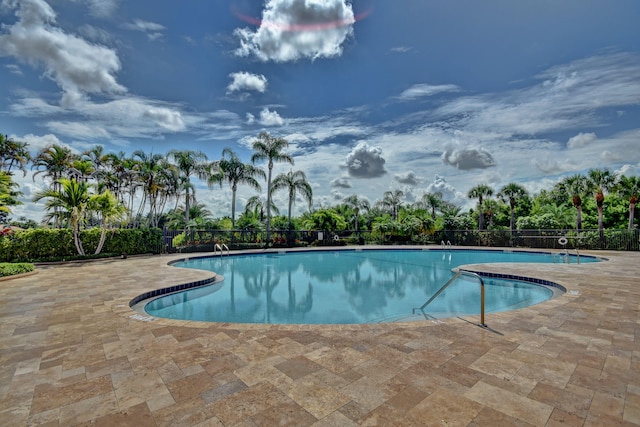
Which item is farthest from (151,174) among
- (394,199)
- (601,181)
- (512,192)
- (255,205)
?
(601,181)

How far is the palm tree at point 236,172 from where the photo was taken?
72.5ft

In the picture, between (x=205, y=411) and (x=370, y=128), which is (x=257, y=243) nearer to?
(x=370, y=128)

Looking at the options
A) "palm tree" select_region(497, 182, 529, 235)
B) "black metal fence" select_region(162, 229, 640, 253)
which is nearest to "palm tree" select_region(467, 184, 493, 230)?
"palm tree" select_region(497, 182, 529, 235)

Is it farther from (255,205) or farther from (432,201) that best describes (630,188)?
(255,205)

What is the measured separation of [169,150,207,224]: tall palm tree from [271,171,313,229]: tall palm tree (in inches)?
227

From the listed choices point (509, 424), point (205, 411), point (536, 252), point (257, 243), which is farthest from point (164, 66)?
point (536, 252)

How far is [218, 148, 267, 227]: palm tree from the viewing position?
22109 mm

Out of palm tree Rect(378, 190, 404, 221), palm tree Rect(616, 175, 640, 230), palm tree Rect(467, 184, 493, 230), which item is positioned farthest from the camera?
palm tree Rect(378, 190, 404, 221)

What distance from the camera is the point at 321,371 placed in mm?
2836

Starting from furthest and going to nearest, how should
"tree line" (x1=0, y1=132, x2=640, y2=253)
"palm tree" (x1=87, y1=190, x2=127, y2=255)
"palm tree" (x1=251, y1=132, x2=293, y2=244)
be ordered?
"palm tree" (x1=251, y1=132, x2=293, y2=244) < "tree line" (x1=0, y1=132, x2=640, y2=253) < "palm tree" (x1=87, y1=190, x2=127, y2=255)

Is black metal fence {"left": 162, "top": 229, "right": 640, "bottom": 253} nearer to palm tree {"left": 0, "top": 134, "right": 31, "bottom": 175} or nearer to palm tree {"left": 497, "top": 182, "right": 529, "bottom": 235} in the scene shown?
palm tree {"left": 497, "top": 182, "right": 529, "bottom": 235}

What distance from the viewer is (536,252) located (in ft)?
56.1

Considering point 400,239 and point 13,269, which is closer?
point 13,269

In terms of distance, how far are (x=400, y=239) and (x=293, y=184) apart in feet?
30.6
